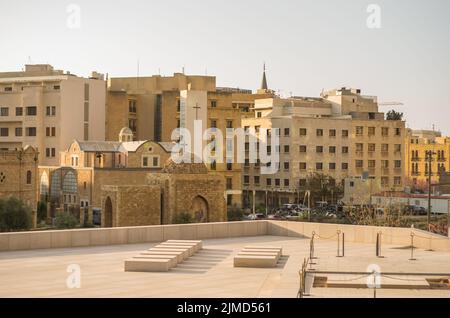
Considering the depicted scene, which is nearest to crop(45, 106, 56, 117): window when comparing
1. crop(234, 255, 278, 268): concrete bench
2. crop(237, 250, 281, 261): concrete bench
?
crop(237, 250, 281, 261): concrete bench

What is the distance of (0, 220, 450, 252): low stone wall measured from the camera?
22219 mm

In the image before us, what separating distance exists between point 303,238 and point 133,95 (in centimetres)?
5759

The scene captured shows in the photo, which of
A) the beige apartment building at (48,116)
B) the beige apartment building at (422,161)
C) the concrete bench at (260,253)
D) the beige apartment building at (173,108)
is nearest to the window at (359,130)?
the beige apartment building at (173,108)

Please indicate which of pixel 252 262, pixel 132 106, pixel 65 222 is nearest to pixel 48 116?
pixel 132 106

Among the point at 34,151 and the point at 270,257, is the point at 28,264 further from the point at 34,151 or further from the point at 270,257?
the point at 34,151

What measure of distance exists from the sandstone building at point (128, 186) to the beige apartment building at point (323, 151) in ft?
A: 37.0

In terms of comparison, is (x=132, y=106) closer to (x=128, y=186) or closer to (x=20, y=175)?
(x=20, y=175)

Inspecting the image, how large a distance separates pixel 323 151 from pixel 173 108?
14558 millimetres

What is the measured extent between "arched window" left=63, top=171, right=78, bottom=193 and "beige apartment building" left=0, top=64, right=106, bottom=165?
740cm

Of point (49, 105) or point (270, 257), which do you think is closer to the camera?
point (270, 257)
